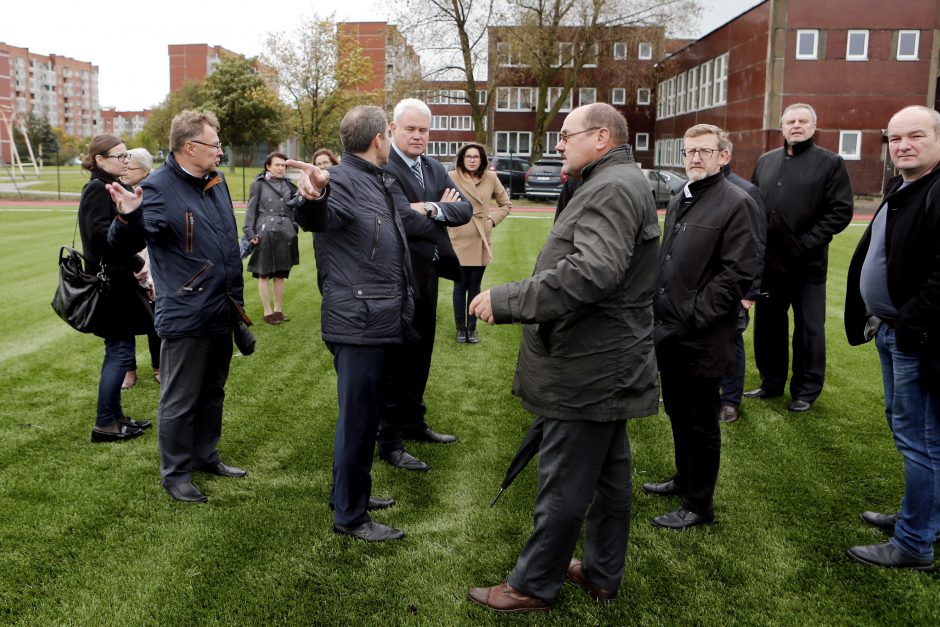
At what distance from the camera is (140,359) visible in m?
7.18

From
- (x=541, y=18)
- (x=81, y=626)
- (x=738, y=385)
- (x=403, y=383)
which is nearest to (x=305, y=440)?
(x=403, y=383)

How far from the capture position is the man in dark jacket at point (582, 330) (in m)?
2.77

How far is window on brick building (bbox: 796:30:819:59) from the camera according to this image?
2891cm

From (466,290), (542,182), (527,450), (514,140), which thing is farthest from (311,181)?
(514,140)

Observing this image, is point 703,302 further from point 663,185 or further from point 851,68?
point 851,68

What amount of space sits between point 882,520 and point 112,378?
4.75 m

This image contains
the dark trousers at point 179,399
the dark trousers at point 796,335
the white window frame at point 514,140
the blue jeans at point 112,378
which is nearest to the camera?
the dark trousers at point 179,399

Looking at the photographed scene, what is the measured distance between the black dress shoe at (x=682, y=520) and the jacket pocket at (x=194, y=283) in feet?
9.17

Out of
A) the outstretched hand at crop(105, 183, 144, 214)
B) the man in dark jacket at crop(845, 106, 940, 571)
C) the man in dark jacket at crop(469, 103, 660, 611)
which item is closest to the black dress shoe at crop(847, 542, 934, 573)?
the man in dark jacket at crop(845, 106, 940, 571)

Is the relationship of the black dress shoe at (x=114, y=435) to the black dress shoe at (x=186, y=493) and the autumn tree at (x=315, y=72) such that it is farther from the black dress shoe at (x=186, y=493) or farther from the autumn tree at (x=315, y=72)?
the autumn tree at (x=315, y=72)

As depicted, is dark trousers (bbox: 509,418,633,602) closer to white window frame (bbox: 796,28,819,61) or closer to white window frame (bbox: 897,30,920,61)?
white window frame (bbox: 796,28,819,61)

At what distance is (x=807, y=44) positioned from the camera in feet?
95.1

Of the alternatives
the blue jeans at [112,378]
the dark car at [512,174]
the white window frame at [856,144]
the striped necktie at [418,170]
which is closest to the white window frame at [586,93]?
the dark car at [512,174]

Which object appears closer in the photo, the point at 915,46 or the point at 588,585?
the point at 588,585
